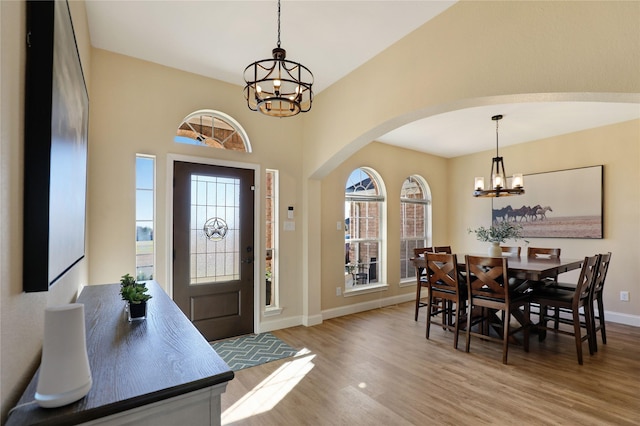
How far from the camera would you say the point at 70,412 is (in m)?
0.80

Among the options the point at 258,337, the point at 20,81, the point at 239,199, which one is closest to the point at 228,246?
the point at 239,199

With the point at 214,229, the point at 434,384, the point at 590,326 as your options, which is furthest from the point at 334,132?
the point at 590,326

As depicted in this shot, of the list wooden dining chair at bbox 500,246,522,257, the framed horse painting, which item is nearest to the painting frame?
wooden dining chair at bbox 500,246,522,257

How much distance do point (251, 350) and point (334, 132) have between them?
8.72 ft

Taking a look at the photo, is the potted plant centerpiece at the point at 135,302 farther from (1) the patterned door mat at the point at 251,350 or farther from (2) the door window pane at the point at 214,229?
(2) the door window pane at the point at 214,229

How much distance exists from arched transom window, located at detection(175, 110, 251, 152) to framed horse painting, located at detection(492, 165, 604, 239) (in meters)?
4.61

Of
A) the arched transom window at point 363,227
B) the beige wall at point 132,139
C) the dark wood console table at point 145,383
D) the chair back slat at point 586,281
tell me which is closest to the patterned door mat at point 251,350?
the beige wall at point 132,139

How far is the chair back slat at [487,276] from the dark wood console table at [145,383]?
293 centimetres

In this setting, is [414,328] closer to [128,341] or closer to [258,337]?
[258,337]

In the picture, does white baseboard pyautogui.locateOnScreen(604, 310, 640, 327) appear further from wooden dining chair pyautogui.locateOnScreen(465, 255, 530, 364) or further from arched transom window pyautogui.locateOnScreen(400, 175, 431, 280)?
arched transom window pyautogui.locateOnScreen(400, 175, 431, 280)

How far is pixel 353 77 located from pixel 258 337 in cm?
325

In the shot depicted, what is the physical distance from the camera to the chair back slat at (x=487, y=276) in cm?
318

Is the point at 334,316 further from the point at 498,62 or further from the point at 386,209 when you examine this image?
the point at 498,62

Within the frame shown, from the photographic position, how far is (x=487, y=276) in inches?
130
